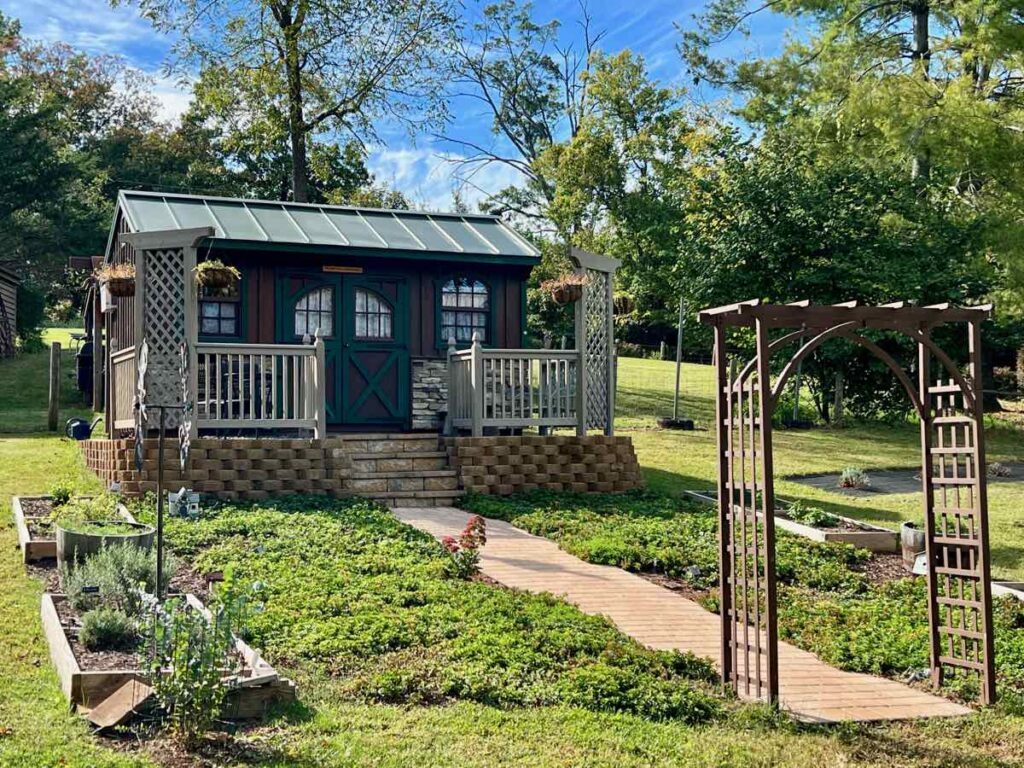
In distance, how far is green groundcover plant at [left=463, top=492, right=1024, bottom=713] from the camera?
6598 millimetres

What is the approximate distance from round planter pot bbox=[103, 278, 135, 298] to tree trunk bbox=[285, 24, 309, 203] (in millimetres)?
11854

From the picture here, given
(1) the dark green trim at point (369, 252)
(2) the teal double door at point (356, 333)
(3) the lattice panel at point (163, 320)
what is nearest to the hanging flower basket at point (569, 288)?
(1) the dark green trim at point (369, 252)

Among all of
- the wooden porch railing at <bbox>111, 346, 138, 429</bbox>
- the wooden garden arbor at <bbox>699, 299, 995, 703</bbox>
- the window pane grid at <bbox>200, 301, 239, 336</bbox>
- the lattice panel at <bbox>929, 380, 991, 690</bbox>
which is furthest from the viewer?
the window pane grid at <bbox>200, 301, 239, 336</bbox>

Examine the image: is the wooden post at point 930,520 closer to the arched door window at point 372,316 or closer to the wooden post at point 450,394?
the wooden post at point 450,394

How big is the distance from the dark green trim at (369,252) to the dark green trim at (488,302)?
360 mm

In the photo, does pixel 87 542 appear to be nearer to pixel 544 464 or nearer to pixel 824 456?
pixel 544 464

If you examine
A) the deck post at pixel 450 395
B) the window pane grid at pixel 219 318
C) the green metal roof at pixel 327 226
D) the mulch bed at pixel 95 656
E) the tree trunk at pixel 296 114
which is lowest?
the mulch bed at pixel 95 656

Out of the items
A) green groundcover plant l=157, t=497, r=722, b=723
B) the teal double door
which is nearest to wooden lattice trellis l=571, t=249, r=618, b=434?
the teal double door

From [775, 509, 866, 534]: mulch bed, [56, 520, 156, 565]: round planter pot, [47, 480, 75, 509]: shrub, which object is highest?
[47, 480, 75, 509]: shrub

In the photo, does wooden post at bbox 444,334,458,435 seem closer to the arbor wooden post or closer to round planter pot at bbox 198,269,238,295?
round planter pot at bbox 198,269,238,295

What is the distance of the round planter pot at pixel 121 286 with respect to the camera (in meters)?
12.9

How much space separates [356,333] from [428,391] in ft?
4.03

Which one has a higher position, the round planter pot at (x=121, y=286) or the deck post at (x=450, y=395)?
the round planter pot at (x=121, y=286)

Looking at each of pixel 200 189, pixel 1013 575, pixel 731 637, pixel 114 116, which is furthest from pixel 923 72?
pixel 114 116
